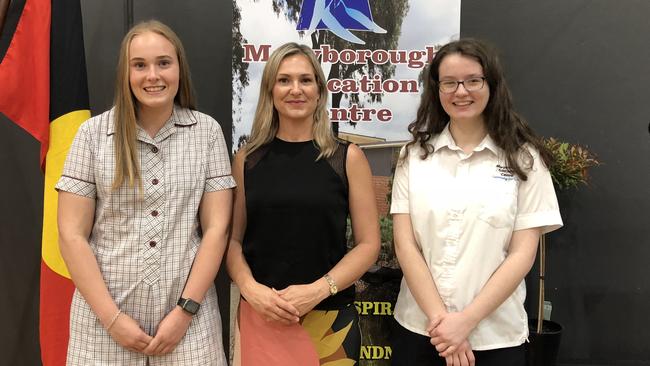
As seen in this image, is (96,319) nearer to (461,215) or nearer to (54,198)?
(54,198)

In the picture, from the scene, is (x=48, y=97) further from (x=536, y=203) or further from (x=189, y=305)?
(x=536, y=203)

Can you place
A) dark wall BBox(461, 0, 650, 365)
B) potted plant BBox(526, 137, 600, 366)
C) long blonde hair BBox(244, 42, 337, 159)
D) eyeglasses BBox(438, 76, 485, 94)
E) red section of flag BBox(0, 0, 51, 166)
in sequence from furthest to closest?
dark wall BBox(461, 0, 650, 365)
potted plant BBox(526, 137, 600, 366)
red section of flag BBox(0, 0, 51, 166)
long blonde hair BBox(244, 42, 337, 159)
eyeglasses BBox(438, 76, 485, 94)

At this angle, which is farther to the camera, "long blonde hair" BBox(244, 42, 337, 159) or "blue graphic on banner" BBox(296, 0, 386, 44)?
"blue graphic on banner" BBox(296, 0, 386, 44)

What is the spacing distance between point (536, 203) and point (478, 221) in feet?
0.68

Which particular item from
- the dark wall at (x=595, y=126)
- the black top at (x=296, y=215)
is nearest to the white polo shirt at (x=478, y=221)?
the black top at (x=296, y=215)

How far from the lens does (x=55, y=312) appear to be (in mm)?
2301

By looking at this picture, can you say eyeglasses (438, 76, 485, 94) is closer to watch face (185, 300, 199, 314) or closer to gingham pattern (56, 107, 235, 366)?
gingham pattern (56, 107, 235, 366)

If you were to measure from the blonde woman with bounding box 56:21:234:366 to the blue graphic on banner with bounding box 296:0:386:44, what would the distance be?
1.15 m

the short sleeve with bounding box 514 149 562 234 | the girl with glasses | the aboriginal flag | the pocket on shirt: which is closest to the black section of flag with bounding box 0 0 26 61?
the aboriginal flag

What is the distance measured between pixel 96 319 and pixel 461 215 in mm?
1205

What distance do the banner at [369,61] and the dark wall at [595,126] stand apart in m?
0.46

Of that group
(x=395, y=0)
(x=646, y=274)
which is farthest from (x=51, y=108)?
(x=646, y=274)

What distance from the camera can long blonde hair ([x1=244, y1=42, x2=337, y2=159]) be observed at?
1799mm

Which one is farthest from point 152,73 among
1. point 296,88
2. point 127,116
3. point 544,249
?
point 544,249
